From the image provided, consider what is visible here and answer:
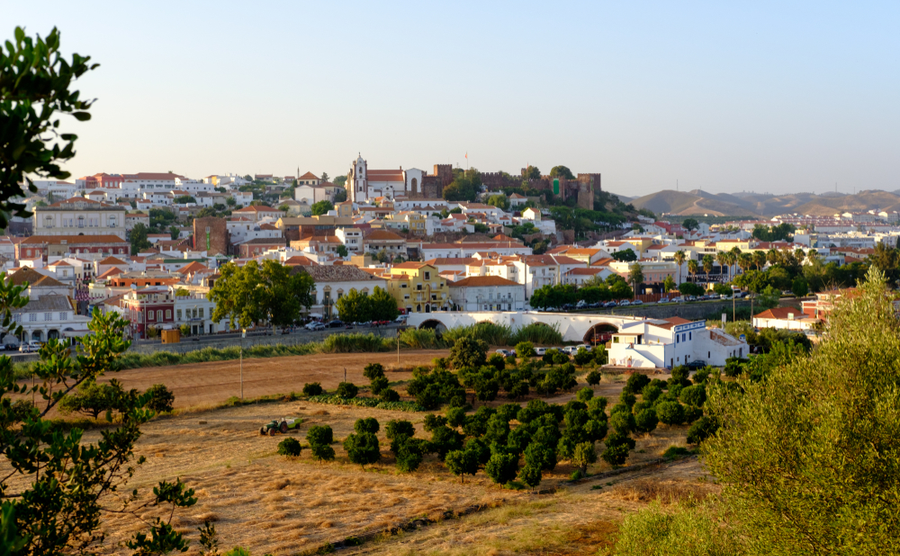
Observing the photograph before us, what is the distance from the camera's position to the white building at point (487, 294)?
177ft

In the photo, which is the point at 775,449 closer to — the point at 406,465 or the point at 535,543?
the point at 535,543

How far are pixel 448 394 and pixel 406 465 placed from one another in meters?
8.40

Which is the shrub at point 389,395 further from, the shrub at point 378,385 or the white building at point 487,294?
the white building at point 487,294

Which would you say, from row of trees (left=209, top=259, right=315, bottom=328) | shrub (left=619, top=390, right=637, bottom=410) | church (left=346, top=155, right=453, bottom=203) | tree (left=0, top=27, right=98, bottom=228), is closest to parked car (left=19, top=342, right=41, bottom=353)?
row of trees (left=209, top=259, right=315, bottom=328)

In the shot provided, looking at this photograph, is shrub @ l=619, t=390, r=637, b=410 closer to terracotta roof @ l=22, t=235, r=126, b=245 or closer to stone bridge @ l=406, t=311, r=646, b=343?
stone bridge @ l=406, t=311, r=646, b=343

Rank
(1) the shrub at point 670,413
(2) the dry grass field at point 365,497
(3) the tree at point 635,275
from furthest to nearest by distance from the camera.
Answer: (3) the tree at point 635,275
(1) the shrub at point 670,413
(2) the dry grass field at point 365,497

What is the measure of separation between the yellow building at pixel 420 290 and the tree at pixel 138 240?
31910 mm

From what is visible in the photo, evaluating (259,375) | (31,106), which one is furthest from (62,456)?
(259,375)

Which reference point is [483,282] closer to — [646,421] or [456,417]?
[456,417]

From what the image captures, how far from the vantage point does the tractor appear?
23172 mm

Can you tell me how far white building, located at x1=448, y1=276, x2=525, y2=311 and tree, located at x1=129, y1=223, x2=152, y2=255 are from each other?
33.8 m

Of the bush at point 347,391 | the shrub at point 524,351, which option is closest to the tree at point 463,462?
the bush at point 347,391

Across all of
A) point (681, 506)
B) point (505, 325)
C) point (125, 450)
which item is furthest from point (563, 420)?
point (505, 325)

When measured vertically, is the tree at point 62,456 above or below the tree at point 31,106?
below
